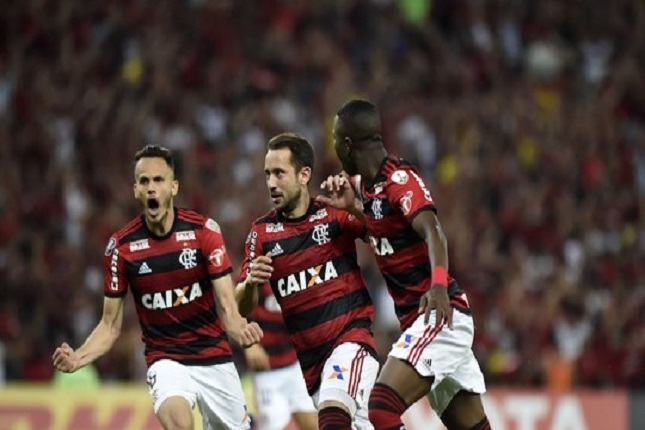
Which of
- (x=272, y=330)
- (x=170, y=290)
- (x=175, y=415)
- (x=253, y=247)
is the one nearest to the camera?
(x=175, y=415)

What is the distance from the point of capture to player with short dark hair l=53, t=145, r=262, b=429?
8.91m

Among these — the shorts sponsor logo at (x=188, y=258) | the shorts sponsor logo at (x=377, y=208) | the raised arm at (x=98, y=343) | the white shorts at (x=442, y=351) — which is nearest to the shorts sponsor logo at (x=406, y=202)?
A: the shorts sponsor logo at (x=377, y=208)

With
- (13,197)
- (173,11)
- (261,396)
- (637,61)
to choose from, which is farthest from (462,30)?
(261,396)

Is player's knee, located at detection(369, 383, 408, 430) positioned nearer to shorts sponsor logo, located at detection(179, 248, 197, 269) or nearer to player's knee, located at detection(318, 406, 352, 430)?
player's knee, located at detection(318, 406, 352, 430)

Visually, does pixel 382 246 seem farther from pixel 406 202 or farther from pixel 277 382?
pixel 277 382

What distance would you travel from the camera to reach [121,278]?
Result: 9.02 meters

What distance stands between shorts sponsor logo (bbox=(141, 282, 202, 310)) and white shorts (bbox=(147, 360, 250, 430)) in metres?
0.35

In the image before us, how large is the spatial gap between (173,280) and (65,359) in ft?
2.72

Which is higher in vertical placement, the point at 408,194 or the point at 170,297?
the point at 408,194

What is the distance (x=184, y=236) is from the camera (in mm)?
9031

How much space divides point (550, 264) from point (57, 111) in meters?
6.49

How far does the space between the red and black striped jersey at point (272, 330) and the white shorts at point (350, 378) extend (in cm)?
270

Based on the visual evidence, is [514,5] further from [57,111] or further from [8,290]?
[8,290]

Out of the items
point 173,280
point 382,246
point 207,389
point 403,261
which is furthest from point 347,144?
point 207,389
